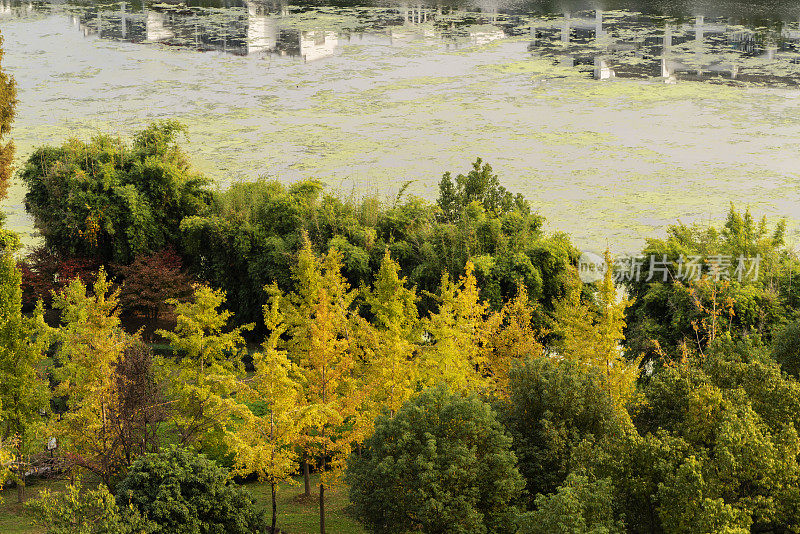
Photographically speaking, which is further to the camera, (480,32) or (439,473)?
(480,32)

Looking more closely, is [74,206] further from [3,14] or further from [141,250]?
[3,14]

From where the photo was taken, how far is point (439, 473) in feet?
55.1

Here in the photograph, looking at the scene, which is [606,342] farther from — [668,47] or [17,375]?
[668,47]

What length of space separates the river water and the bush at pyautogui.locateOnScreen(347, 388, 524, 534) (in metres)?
14.2

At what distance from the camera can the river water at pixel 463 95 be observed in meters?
35.2

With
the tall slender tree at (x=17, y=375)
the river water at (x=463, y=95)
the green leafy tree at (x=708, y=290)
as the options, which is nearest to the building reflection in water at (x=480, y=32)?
the river water at (x=463, y=95)

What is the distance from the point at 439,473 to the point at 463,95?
29.7m

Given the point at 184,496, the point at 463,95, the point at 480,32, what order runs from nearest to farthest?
the point at 184,496 < the point at 463,95 < the point at 480,32

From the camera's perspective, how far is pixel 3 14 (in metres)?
61.9

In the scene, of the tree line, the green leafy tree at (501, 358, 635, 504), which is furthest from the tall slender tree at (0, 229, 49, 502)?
the green leafy tree at (501, 358, 635, 504)

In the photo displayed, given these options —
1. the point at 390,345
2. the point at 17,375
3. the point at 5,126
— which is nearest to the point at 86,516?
the point at 17,375

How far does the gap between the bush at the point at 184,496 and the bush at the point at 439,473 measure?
2102 mm

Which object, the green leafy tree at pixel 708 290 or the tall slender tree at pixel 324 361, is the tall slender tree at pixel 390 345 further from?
the green leafy tree at pixel 708 290

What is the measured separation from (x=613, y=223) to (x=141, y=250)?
48.6 feet
